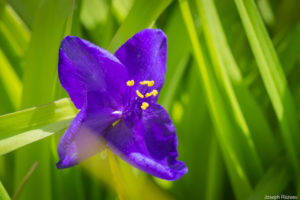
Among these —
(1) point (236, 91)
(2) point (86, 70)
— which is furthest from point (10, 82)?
(1) point (236, 91)

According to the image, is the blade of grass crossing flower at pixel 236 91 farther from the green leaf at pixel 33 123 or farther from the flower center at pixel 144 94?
the green leaf at pixel 33 123

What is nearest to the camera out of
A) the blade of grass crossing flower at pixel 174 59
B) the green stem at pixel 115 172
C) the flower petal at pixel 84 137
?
the flower petal at pixel 84 137

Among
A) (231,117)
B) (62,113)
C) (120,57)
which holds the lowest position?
(231,117)

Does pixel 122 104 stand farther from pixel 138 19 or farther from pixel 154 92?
pixel 138 19

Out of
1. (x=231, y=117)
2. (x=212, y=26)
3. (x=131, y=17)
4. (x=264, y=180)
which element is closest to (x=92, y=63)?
(x=131, y=17)

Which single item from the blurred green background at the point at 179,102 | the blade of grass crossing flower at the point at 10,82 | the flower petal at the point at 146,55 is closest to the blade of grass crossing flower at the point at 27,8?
the blurred green background at the point at 179,102

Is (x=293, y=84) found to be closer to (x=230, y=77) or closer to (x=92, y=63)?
(x=230, y=77)

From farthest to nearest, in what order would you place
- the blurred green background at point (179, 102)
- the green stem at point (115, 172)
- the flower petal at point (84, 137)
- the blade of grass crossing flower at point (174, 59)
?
the blade of grass crossing flower at point (174, 59) < the blurred green background at point (179, 102) < the green stem at point (115, 172) < the flower petal at point (84, 137)
